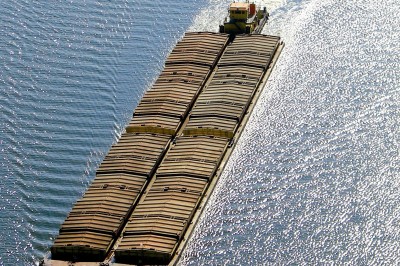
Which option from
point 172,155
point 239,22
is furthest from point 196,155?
point 239,22

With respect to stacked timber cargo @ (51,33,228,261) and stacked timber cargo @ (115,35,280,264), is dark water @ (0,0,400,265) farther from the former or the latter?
stacked timber cargo @ (51,33,228,261)

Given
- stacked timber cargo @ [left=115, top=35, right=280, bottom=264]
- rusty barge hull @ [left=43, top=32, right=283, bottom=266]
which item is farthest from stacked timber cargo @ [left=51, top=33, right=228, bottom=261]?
stacked timber cargo @ [left=115, top=35, right=280, bottom=264]

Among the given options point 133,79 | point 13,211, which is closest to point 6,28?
point 133,79

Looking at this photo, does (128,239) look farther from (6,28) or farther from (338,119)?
(6,28)

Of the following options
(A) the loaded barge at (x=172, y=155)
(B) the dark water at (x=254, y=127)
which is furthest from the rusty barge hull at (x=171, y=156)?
(B) the dark water at (x=254, y=127)

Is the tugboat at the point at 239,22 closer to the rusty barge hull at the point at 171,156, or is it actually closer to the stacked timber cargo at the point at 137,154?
the rusty barge hull at the point at 171,156
